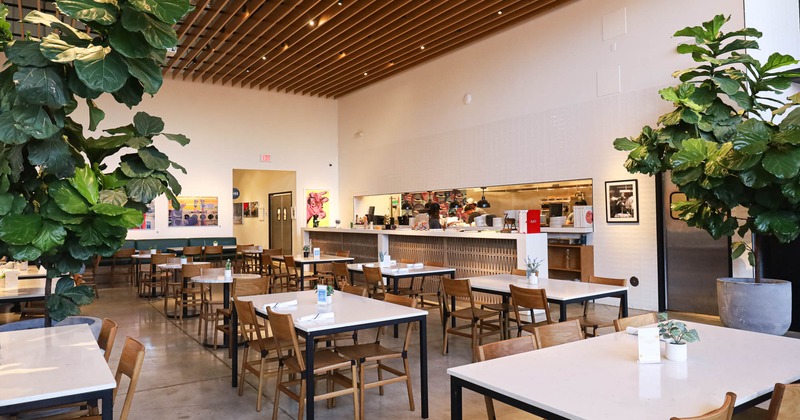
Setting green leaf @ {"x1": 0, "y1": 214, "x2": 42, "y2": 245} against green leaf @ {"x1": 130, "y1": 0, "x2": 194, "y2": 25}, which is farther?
green leaf @ {"x1": 0, "y1": 214, "x2": 42, "y2": 245}

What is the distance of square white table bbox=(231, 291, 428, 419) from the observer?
3.22 meters

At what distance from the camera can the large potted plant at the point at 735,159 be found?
459 cm

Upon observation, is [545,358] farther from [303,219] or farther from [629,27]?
[303,219]

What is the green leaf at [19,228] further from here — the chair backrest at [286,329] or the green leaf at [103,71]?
the chair backrest at [286,329]

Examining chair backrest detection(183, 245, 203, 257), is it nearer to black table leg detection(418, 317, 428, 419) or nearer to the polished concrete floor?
the polished concrete floor

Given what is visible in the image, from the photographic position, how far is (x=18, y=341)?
113 inches

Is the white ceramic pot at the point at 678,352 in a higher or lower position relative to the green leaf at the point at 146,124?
lower

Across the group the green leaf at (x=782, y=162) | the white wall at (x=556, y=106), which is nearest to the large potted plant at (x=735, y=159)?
the green leaf at (x=782, y=162)

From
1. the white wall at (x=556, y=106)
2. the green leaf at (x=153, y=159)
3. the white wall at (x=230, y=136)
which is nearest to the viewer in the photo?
the green leaf at (x=153, y=159)

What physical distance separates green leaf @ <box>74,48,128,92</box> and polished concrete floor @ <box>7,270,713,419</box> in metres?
2.53

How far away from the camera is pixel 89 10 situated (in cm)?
211

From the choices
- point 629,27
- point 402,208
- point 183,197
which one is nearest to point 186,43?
point 183,197

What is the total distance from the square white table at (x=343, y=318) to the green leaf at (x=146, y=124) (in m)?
1.43

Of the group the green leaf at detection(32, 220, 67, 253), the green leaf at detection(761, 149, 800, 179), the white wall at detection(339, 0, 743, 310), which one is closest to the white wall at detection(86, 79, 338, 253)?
the white wall at detection(339, 0, 743, 310)
